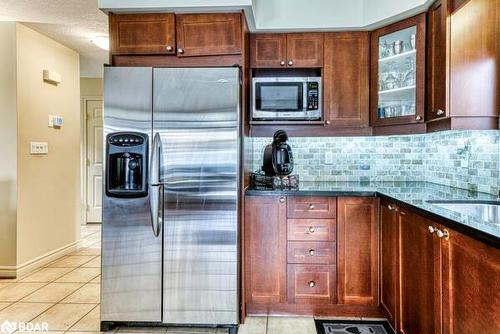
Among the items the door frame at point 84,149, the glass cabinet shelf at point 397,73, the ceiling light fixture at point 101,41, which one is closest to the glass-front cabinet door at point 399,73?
the glass cabinet shelf at point 397,73

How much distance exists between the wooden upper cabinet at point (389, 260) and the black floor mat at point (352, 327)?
0.11 meters

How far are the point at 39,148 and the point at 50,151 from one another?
218 mm

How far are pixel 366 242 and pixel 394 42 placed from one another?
1.50m

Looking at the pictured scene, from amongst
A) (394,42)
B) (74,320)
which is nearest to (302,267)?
(74,320)

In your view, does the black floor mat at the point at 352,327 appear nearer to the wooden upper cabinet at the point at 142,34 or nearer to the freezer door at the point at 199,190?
the freezer door at the point at 199,190

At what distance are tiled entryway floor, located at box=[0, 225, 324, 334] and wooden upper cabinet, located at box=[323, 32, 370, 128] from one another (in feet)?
5.20

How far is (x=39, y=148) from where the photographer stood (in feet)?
13.1

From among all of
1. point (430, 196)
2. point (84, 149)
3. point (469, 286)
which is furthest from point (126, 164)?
point (84, 149)

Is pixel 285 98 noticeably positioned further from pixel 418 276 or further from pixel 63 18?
pixel 63 18

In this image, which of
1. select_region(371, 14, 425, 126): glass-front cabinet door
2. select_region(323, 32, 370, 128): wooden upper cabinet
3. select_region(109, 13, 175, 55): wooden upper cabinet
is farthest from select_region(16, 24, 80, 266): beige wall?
select_region(371, 14, 425, 126): glass-front cabinet door

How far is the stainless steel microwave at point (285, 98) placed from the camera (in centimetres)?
316

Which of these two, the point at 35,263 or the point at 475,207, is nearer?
the point at 475,207

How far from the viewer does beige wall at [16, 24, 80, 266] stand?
3.77m

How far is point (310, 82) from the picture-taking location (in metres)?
3.16
